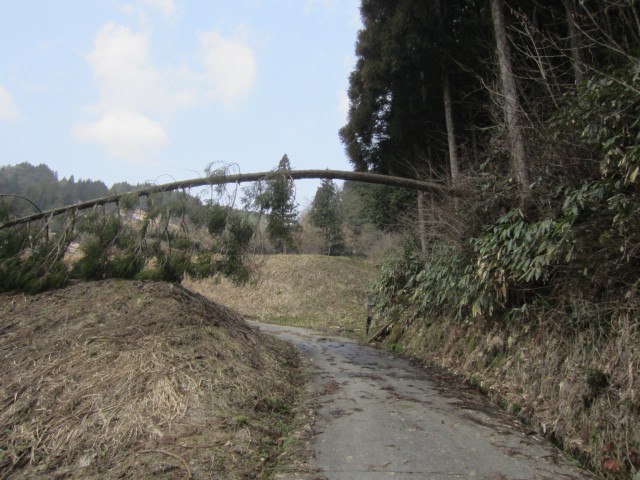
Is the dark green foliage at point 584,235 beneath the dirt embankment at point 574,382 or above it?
above

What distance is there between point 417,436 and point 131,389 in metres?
3.18

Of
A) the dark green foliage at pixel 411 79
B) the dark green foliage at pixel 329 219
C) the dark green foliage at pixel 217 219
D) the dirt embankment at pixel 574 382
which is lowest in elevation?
the dirt embankment at pixel 574 382

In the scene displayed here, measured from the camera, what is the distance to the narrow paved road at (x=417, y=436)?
13.1 ft

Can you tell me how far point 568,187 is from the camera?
6.20 m

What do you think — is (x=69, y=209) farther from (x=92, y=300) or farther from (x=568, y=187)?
(x=568, y=187)

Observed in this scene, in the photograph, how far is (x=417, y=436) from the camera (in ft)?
15.8

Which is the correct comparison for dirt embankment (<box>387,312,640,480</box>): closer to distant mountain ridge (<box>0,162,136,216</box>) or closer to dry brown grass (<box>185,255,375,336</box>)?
distant mountain ridge (<box>0,162,136,216</box>)

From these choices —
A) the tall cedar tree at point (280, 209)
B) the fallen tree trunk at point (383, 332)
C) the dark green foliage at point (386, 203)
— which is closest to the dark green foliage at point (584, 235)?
the tall cedar tree at point (280, 209)

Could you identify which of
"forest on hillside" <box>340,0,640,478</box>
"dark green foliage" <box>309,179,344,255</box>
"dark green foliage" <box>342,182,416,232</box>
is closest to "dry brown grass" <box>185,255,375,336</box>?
"dark green foliage" <box>309,179,344,255</box>

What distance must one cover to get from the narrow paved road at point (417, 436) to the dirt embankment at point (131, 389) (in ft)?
2.15

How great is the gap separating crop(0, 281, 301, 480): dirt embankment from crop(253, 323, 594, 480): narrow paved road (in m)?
0.65

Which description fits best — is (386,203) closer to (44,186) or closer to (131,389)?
(131,389)

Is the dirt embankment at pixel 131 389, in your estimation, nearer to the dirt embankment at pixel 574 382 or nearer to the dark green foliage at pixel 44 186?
the dirt embankment at pixel 574 382

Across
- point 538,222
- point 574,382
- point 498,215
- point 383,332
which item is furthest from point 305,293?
point 574,382
